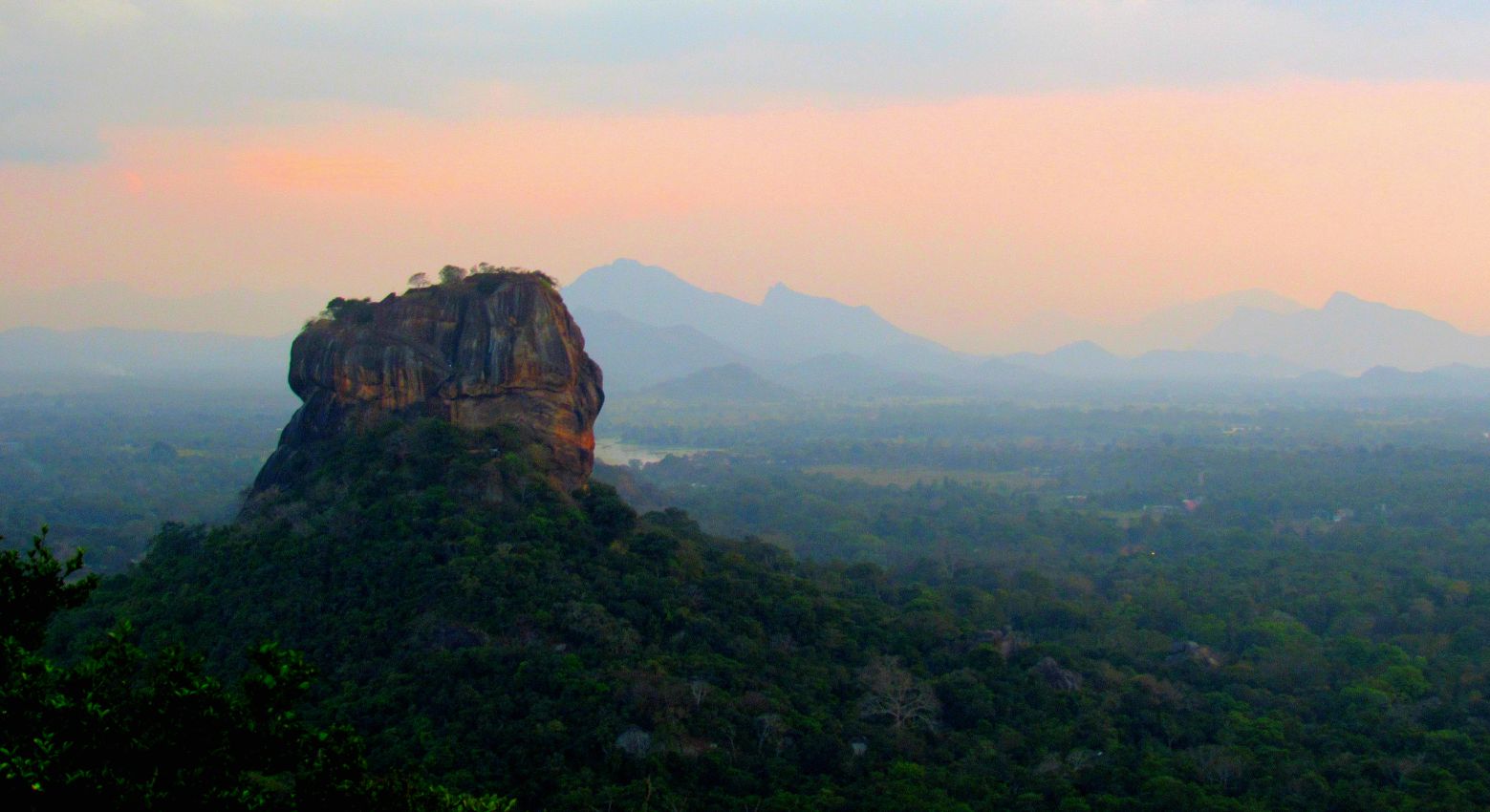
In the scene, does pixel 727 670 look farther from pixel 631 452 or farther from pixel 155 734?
pixel 631 452

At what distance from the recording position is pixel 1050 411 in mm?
131875

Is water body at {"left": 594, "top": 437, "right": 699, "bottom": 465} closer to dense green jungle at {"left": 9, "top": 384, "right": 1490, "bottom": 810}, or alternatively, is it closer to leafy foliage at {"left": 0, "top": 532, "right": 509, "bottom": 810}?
dense green jungle at {"left": 9, "top": 384, "right": 1490, "bottom": 810}

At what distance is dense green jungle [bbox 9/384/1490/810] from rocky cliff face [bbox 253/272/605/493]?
1.41 meters

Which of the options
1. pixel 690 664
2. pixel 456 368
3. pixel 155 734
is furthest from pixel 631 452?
pixel 155 734

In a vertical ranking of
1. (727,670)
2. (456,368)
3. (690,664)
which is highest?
(456,368)

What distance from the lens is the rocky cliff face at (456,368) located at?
29.4 m

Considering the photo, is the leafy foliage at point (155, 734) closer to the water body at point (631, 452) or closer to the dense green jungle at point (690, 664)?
the dense green jungle at point (690, 664)

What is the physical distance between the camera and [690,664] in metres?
22.0

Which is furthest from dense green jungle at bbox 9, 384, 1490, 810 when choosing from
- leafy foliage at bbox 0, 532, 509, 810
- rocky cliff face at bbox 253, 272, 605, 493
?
rocky cliff face at bbox 253, 272, 605, 493

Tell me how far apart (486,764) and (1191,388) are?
637ft

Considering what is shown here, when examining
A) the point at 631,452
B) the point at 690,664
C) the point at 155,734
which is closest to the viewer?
the point at 155,734

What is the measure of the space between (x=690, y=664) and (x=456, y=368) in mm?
12060

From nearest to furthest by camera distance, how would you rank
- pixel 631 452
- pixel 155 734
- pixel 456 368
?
pixel 155 734, pixel 456 368, pixel 631 452

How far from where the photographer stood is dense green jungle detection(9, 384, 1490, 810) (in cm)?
1062
